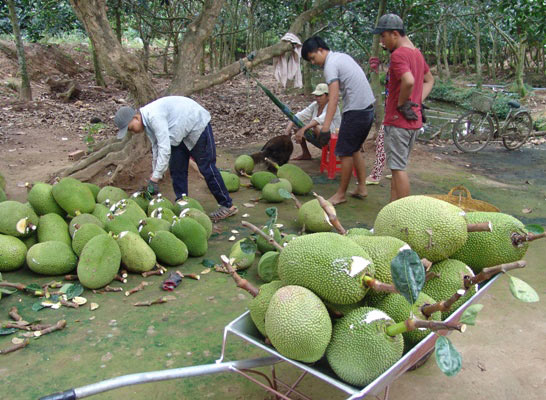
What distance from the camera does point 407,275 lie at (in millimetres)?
1224

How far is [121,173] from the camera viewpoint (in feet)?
15.2

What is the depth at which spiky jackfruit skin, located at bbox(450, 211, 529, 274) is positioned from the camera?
180 centimetres

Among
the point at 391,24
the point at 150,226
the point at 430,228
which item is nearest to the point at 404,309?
the point at 430,228

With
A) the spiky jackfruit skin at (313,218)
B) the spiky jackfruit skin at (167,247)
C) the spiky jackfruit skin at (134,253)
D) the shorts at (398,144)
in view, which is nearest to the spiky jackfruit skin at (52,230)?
the spiky jackfruit skin at (134,253)

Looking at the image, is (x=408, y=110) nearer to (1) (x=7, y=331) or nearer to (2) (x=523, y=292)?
(2) (x=523, y=292)

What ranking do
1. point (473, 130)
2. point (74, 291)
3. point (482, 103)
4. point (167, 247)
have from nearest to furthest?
1. point (74, 291)
2. point (167, 247)
3. point (482, 103)
4. point (473, 130)

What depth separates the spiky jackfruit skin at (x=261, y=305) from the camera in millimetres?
1513

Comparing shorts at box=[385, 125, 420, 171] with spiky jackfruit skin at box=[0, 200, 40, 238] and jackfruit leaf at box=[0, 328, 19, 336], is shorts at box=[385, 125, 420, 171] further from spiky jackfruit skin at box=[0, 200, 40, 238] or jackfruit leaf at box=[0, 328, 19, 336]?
jackfruit leaf at box=[0, 328, 19, 336]

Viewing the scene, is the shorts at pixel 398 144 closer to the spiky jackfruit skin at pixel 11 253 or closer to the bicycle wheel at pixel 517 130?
the spiky jackfruit skin at pixel 11 253

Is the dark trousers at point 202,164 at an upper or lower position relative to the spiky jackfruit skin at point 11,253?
upper

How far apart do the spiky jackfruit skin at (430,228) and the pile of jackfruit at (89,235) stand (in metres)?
1.85

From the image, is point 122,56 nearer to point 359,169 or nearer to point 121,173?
point 121,173

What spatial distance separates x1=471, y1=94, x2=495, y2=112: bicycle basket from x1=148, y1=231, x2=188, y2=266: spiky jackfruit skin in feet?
20.2

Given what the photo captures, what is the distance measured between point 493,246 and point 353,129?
261 cm
